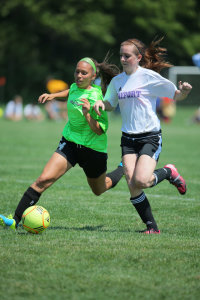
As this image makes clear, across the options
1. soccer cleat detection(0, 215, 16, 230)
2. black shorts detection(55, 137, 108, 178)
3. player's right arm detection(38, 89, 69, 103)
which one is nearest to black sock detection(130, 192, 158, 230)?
black shorts detection(55, 137, 108, 178)

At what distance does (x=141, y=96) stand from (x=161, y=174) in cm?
109

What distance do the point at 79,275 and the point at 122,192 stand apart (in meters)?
4.89

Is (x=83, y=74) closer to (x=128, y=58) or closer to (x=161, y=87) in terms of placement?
(x=128, y=58)

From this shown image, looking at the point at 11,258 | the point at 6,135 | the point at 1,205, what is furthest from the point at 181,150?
the point at 11,258

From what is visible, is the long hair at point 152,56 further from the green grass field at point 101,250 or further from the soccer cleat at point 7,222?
the soccer cleat at point 7,222

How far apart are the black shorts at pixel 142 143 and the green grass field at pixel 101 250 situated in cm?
92

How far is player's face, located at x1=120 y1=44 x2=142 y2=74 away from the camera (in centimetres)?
609

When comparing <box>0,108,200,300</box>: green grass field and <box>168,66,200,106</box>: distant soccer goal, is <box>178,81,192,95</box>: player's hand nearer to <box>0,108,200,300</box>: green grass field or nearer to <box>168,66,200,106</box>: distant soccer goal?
<box>0,108,200,300</box>: green grass field

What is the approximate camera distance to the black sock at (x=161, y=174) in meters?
6.41

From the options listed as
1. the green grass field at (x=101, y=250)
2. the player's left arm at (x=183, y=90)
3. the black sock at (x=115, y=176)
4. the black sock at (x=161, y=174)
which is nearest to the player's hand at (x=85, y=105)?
the player's left arm at (x=183, y=90)

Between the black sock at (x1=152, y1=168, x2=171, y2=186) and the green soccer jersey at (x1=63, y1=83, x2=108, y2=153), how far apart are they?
703 millimetres

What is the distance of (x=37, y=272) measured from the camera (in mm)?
4492

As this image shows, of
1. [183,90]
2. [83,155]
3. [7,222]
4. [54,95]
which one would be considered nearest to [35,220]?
[7,222]

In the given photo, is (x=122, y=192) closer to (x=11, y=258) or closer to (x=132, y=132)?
(x=132, y=132)
